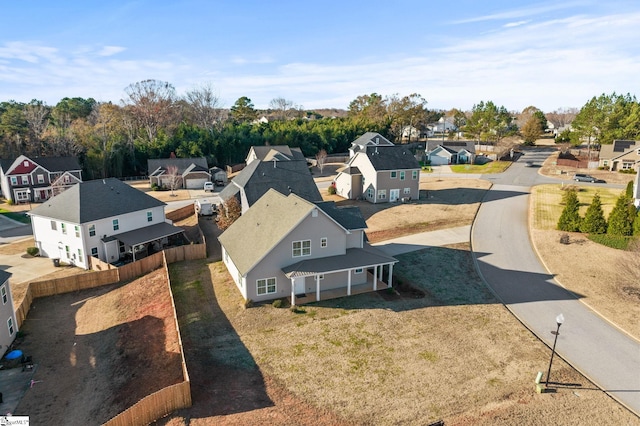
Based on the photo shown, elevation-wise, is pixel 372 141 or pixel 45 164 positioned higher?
pixel 372 141

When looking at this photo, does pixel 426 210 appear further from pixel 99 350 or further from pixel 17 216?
pixel 17 216

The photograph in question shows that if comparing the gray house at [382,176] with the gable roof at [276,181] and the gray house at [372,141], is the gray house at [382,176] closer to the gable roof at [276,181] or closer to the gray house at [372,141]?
the gable roof at [276,181]

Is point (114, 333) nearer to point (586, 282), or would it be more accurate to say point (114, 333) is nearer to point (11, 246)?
point (11, 246)

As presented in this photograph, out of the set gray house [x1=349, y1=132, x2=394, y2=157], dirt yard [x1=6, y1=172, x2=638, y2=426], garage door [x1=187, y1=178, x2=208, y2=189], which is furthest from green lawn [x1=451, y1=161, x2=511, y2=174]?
dirt yard [x1=6, y1=172, x2=638, y2=426]

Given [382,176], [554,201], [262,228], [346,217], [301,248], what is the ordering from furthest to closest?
1. [382,176]
2. [554,201]
3. [346,217]
4. [262,228]
5. [301,248]

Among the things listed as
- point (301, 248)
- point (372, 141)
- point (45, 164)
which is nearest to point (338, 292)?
point (301, 248)
